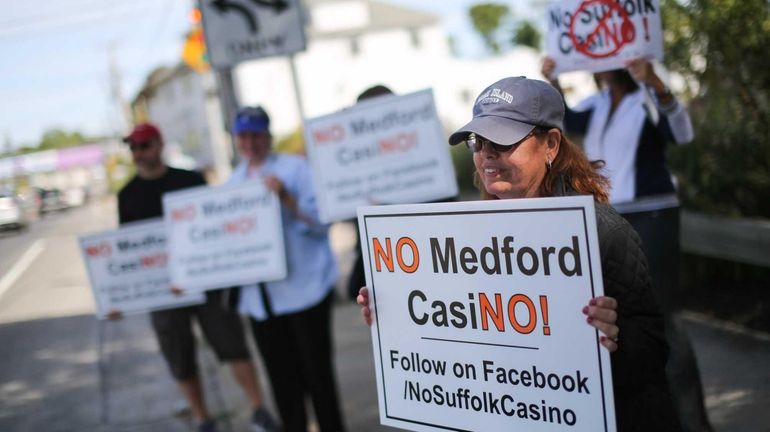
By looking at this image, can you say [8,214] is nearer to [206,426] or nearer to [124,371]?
[124,371]

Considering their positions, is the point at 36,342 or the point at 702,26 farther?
the point at 36,342

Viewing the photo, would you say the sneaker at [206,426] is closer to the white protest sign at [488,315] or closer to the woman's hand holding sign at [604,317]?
the white protest sign at [488,315]

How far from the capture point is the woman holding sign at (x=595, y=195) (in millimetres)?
2246

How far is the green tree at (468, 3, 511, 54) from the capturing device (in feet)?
208

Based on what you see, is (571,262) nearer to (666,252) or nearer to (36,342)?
(666,252)

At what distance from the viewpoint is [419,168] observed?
515 cm

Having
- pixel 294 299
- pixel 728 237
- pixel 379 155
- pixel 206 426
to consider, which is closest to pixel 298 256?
pixel 294 299

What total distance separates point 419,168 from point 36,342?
6.15 meters

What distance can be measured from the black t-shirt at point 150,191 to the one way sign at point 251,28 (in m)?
1.05

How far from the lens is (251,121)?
194 inches

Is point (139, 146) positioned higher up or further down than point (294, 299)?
higher up

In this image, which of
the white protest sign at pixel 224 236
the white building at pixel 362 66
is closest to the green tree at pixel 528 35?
the white building at pixel 362 66

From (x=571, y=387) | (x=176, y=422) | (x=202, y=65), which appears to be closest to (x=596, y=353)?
(x=571, y=387)

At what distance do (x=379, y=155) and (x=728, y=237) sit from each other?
231 centimetres
